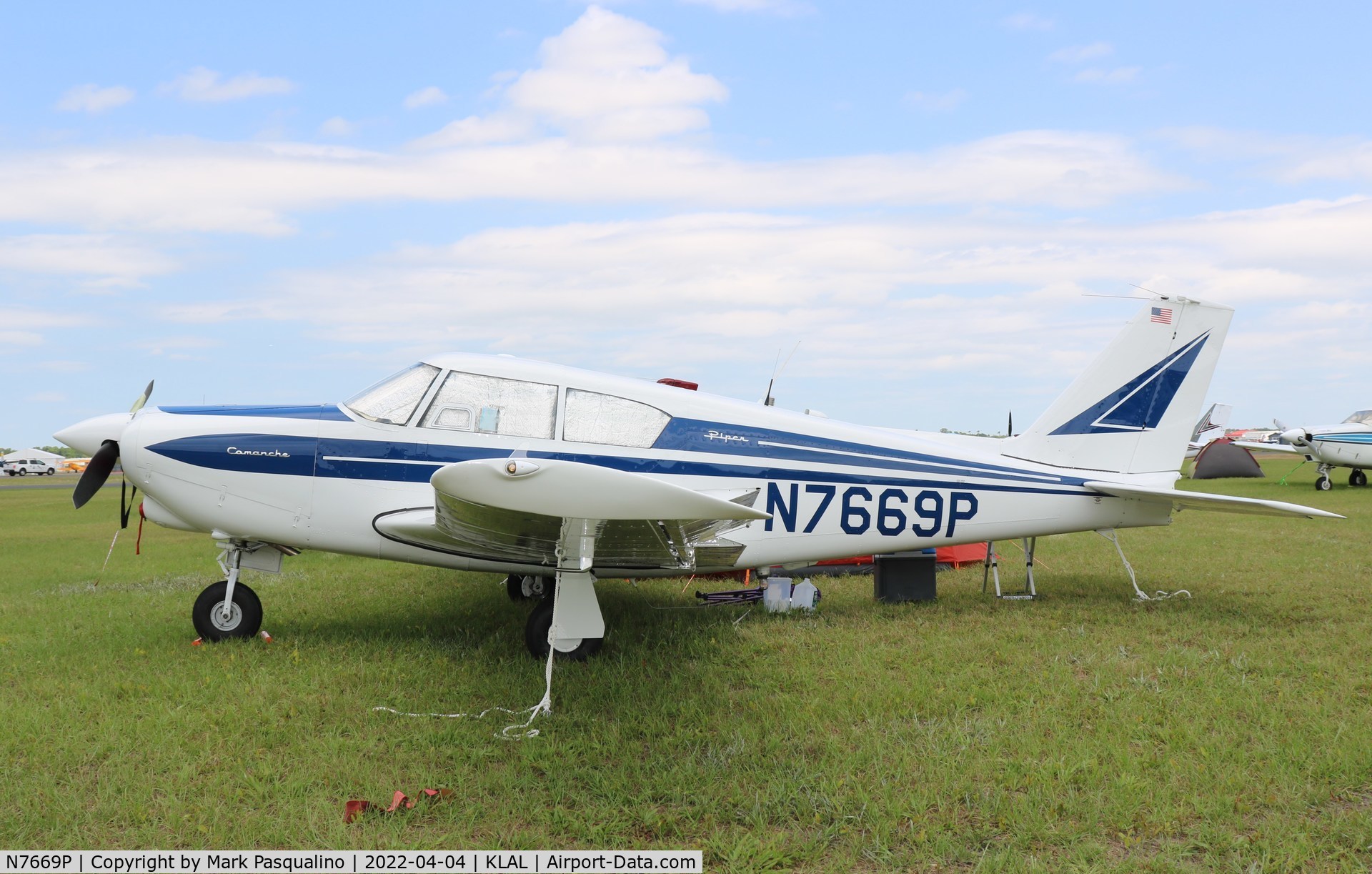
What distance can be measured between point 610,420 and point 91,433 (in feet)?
12.0

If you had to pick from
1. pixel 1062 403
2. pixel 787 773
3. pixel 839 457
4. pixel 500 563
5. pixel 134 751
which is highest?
pixel 1062 403

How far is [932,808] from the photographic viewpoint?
3555 mm

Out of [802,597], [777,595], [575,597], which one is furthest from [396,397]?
[802,597]

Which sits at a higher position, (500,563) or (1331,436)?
(1331,436)

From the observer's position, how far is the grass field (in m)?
3.35

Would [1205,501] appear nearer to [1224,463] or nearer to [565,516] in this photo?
[565,516]

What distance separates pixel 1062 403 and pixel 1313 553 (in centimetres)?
543

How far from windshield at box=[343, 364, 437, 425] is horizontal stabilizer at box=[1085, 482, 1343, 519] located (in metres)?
A: 5.47

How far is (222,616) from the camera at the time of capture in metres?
6.16

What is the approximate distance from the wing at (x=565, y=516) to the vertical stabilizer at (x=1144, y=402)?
313cm

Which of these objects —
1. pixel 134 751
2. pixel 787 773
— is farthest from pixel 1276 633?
pixel 134 751

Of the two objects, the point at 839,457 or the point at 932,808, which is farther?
the point at 839,457

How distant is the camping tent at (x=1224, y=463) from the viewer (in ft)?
91.8

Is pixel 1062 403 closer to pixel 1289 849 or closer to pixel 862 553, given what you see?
pixel 862 553
